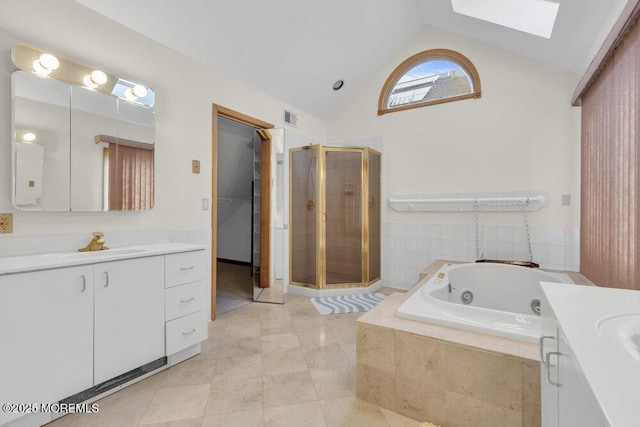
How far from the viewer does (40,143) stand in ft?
5.44

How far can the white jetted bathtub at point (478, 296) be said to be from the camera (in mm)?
1480

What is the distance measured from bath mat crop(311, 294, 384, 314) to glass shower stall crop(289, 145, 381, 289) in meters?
0.18

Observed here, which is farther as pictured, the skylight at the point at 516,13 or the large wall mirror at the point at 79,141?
the skylight at the point at 516,13

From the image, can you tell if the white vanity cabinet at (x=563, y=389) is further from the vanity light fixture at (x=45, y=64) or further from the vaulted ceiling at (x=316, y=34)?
the vanity light fixture at (x=45, y=64)

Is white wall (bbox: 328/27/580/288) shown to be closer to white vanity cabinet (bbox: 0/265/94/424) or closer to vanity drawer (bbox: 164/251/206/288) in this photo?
vanity drawer (bbox: 164/251/206/288)

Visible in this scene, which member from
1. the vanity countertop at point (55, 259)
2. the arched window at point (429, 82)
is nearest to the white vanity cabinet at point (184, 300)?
the vanity countertop at point (55, 259)

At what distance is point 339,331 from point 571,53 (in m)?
2.99

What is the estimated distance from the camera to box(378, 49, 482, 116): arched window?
3266 mm

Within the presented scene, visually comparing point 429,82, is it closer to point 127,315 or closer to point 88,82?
point 88,82

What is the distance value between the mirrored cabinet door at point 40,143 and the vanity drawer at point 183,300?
816 millimetres

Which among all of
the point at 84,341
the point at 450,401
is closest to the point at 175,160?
the point at 84,341

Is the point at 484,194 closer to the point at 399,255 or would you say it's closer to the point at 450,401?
the point at 399,255

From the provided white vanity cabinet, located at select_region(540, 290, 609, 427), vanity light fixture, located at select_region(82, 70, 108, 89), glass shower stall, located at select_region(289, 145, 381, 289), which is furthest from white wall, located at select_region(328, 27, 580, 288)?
vanity light fixture, located at select_region(82, 70, 108, 89)

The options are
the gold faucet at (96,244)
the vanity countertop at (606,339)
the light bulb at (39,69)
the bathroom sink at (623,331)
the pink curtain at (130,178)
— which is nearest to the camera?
the vanity countertop at (606,339)
